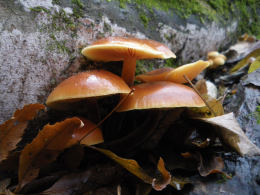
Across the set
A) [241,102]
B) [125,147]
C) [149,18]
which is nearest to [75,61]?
[125,147]

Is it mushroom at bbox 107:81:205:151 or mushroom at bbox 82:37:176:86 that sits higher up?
mushroom at bbox 82:37:176:86

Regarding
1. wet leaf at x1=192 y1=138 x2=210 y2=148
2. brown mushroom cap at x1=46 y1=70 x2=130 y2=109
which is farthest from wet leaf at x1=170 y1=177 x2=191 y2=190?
brown mushroom cap at x1=46 y1=70 x2=130 y2=109

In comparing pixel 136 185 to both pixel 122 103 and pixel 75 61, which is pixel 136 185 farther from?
pixel 75 61

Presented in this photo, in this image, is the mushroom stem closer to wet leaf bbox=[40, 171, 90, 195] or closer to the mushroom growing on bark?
the mushroom growing on bark

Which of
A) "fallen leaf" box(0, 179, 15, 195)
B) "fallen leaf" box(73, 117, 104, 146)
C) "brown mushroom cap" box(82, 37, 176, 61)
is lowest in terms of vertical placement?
"fallen leaf" box(0, 179, 15, 195)

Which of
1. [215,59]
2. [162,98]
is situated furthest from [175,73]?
[215,59]

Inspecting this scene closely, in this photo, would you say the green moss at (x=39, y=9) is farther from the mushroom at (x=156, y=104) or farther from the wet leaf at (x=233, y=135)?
the wet leaf at (x=233, y=135)

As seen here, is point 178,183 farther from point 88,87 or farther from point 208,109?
point 88,87
